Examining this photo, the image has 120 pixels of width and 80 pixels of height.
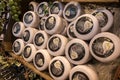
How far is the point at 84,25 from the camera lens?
62.0 inches

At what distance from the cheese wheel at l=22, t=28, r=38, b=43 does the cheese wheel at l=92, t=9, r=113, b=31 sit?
2.19 ft

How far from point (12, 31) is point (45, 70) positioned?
63cm

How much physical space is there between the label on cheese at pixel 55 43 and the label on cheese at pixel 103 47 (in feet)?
1.09

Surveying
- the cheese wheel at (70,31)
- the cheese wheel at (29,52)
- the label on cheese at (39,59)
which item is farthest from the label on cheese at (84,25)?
the cheese wheel at (29,52)

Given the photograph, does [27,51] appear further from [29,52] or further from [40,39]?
[40,39]

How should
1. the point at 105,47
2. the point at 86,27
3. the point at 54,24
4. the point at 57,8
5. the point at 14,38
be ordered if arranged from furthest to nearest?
the point at 14,38 → the point at 57,8 → the point at 54,24 → the point at 86,27 → the point at 105,47

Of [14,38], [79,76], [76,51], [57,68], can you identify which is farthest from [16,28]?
[79,76]

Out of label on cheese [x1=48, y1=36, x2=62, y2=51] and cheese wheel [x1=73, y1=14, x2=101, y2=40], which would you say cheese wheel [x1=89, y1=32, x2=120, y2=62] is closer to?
cheese wheel [x1=73, y1=14, x2=101, y2=40]

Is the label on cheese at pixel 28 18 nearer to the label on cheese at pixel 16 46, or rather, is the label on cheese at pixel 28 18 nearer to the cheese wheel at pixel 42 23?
the cheese wheel at pixel 42 23

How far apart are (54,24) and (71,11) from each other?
0.17m

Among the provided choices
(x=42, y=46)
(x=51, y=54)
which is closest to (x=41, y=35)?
(x=42, y=46)

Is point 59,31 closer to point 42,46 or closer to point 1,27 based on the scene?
point 42,46

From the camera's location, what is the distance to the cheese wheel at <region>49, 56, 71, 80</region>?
64.4 inches

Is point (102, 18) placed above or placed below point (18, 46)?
above
